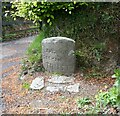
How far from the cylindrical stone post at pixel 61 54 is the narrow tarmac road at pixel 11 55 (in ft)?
3.80

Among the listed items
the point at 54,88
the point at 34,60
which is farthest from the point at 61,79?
the point at 34,60

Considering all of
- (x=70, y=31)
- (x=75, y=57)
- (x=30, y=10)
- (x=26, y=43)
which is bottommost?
(x=26, y=43)

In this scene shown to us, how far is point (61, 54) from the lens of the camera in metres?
4.66

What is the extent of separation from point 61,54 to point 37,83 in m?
0.65

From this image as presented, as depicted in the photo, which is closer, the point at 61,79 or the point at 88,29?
the point at 61,79

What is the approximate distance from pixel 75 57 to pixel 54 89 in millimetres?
827

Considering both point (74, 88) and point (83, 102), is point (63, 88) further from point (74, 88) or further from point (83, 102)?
point (83, 102)

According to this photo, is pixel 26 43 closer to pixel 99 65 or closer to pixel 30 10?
pixel 30 10

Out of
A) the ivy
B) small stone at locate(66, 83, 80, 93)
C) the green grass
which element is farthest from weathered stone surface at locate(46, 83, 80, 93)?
the ivy

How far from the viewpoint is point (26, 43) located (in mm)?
8742

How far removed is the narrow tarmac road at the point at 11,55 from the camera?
5800 millimetres

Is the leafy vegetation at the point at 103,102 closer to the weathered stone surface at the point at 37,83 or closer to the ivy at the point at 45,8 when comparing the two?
the weathered stone surface at the point at 37,83

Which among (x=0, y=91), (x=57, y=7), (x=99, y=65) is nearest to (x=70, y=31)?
(x=57, y=7)

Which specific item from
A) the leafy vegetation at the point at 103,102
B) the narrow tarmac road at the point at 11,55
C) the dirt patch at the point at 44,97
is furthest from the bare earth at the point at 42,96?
the narrow tarmac road at the point at 11,55
